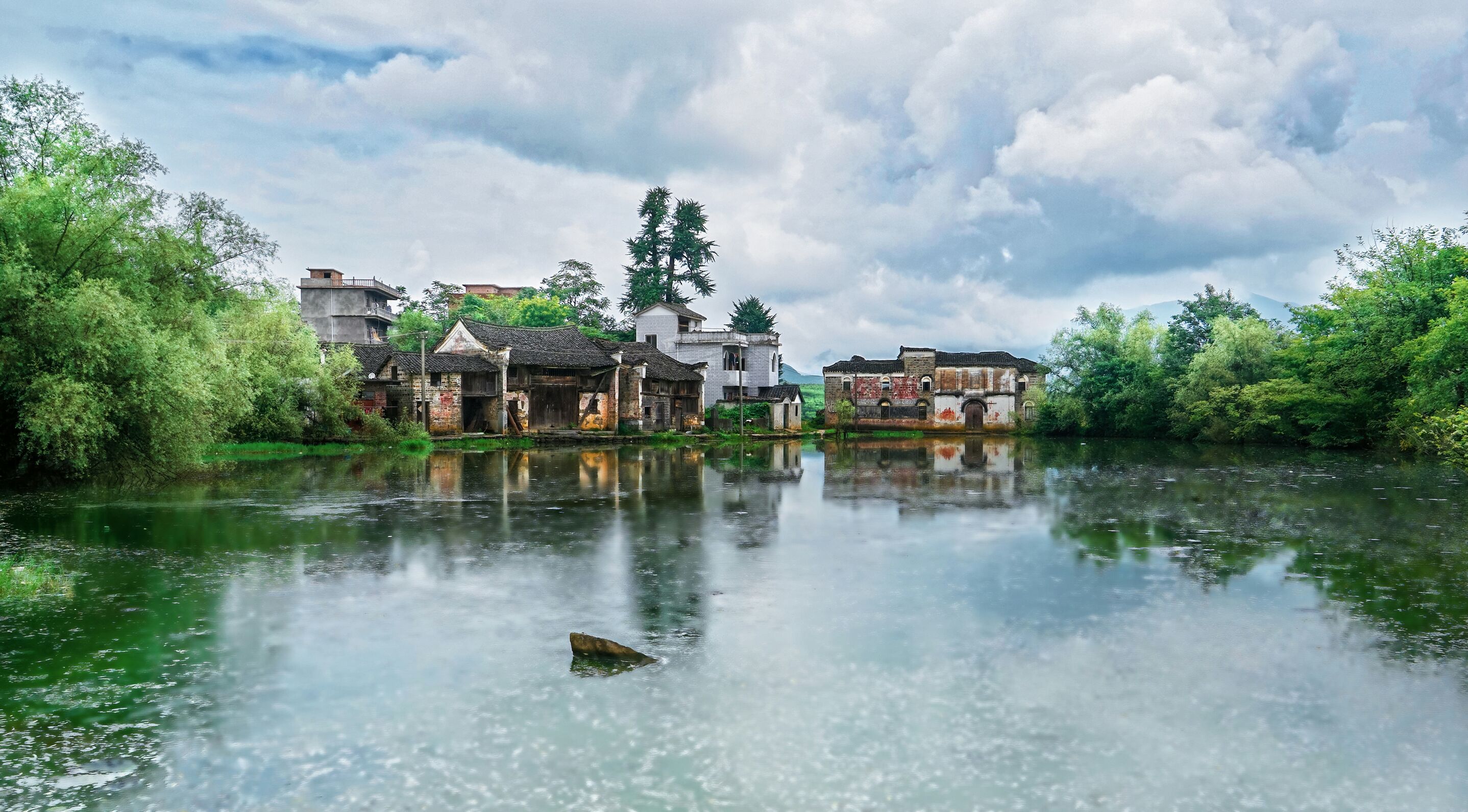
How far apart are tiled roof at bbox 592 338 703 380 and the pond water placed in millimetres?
38373

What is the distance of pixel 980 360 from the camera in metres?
71.1

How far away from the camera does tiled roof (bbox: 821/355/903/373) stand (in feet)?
234

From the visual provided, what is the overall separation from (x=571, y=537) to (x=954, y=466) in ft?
73.1

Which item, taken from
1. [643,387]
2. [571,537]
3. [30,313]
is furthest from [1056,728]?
[643,387]

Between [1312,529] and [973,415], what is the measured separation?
53587 mm

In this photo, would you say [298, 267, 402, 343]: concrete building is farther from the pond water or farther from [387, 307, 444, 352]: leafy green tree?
the pond water

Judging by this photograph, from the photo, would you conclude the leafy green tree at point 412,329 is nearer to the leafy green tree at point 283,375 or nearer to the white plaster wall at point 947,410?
the leafy green tree at point 283,375

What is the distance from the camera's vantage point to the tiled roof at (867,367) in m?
71.4

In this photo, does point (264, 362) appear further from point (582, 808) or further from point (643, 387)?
point (582, 808)

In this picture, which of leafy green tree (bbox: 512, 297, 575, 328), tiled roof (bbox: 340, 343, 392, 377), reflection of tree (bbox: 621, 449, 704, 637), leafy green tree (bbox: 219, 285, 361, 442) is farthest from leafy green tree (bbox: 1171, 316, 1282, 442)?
leafy green tree (bbox: 512, 297, 575, 328)

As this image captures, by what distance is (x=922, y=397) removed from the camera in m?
71.2

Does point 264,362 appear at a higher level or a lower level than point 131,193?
lower

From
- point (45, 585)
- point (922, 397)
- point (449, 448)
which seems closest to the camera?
point (45, 585)

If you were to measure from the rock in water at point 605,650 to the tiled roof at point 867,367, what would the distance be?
62.1 meters
